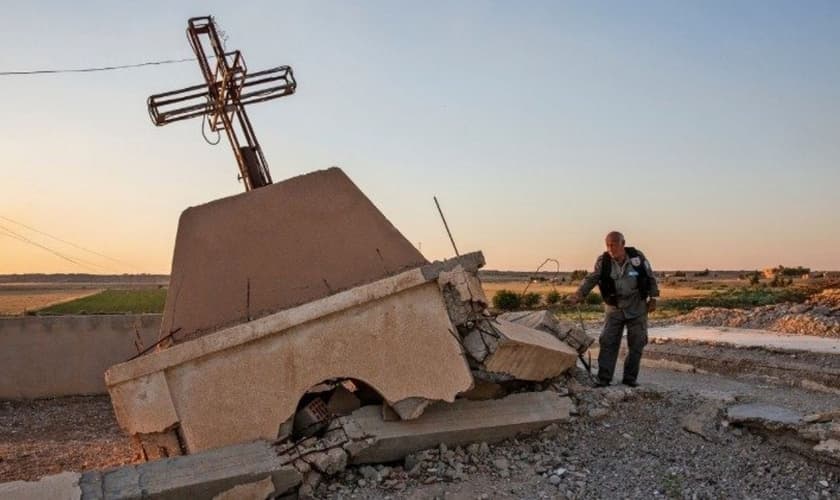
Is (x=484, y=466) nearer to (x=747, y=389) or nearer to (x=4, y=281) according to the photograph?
(x=747, y=389)

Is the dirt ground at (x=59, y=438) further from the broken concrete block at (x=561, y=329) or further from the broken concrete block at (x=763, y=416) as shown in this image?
the broken concrete block at (x=763, y=416)

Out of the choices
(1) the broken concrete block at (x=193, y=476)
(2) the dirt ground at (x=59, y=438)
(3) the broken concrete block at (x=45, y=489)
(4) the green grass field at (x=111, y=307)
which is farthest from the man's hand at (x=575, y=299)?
(4) the green grass field at (x=111, y=307)

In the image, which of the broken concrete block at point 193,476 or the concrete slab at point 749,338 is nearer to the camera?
the broken concrete block at point 193,476

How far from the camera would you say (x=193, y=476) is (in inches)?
194

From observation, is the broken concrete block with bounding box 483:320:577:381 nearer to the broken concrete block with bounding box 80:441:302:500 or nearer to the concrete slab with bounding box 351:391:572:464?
the concrete slab with bounding box 351:391:572:464

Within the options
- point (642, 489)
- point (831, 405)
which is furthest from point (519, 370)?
point (831, 405)

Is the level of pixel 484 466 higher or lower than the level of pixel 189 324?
lower

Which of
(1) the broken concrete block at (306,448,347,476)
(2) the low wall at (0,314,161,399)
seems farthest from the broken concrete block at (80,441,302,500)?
(2) the low wall at (0,314,161,399)

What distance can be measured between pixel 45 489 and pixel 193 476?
882mm

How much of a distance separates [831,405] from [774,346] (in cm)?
394

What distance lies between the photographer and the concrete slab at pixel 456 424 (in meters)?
5.70

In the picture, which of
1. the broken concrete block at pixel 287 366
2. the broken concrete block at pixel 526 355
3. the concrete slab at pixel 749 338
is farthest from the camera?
the concrete slab at pixel 749 338

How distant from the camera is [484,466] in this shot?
5680mm

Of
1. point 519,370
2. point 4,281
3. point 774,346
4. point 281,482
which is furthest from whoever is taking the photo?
point 4,281
